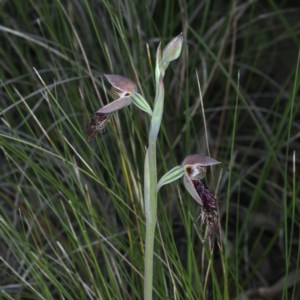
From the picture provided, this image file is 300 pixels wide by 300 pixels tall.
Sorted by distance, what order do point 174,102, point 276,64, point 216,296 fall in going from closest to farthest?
1. point 216,296
2. point 174,102
3. point 276,64

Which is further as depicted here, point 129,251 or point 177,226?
point 177,226

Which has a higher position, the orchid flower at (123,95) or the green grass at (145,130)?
the orchid flower at (123,95)

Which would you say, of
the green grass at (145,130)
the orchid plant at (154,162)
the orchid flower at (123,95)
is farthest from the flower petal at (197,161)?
the green grass at (145,130)

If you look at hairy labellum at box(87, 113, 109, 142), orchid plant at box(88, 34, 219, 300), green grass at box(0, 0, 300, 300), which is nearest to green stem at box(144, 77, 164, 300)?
orchid plant at box(88, 34, 219, 300)

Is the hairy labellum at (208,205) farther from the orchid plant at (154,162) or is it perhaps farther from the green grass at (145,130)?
the green grass at (145,130)

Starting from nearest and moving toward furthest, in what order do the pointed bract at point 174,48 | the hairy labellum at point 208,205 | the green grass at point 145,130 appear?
the pointed bract at point 174,48, the hairy labellum at point 208,205, the green grass at point 145,130

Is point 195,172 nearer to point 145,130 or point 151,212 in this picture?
point 151,212

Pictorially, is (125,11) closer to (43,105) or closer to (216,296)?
(43,105)

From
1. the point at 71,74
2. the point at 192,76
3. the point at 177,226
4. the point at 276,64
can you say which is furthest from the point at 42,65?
the point at 276,64
